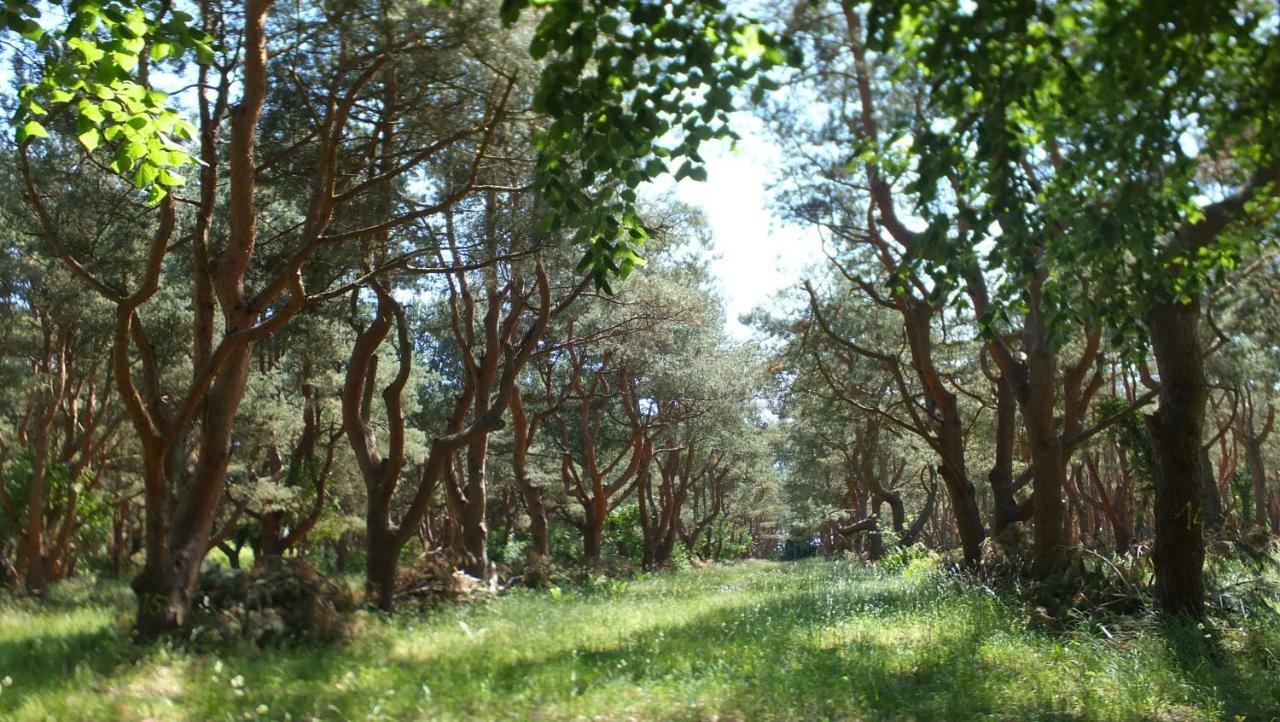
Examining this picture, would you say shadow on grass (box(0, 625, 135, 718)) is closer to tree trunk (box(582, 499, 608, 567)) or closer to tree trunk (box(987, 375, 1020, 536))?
tree trunk (box(987, 375, 1020, 536))

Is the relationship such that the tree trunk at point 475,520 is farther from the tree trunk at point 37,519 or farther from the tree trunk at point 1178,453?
the tree trunk at point 1178,453

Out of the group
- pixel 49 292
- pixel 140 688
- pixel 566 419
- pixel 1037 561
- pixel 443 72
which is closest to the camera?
pixel 140 688

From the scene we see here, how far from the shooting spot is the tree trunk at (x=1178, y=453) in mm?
9367

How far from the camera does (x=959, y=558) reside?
17.6 metres

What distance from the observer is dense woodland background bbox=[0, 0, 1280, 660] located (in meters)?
4.93

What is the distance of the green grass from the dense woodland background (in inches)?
47.9

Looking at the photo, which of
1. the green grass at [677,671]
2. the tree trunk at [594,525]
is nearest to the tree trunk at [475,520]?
the green grass at [677,671]

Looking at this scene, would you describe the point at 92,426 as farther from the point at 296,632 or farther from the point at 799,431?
the point at 799,431

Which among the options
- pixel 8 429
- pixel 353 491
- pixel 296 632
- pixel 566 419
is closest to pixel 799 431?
pixel 566 419

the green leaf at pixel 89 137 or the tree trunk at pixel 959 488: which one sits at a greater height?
the green leaf at pixel 89 137

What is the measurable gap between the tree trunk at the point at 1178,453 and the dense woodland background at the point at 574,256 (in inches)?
1.3

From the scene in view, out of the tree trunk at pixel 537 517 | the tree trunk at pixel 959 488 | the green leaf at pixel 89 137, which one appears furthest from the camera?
the tree trunk at pixel 537 517

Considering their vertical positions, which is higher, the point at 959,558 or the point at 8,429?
the point at 8,429

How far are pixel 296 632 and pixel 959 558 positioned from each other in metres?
11.7
